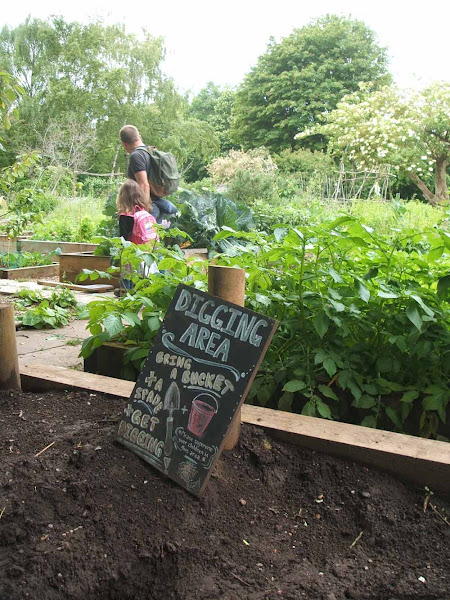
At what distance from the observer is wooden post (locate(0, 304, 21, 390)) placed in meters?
2.20

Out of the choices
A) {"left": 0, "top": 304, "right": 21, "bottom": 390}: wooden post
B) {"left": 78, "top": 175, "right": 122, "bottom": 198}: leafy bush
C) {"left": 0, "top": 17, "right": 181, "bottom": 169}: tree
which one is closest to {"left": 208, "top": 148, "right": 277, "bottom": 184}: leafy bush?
{"left": 78, "top": 175, "right": 122, "bottom": 198}: leafy bush

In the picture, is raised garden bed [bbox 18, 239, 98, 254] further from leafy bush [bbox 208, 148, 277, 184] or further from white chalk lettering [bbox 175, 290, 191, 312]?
leafy bush [bbox 208, 148, 277, 184]

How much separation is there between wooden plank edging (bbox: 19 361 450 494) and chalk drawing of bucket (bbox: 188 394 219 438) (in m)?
0.33

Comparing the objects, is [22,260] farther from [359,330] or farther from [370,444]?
[370,444]

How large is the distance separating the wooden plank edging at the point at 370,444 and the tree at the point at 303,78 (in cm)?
3814

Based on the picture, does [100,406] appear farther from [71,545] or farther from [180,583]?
[180,583]

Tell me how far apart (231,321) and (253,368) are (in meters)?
0.16

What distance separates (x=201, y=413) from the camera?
62.5 inches

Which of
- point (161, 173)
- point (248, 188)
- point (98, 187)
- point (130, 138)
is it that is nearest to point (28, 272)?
point (130, 138)

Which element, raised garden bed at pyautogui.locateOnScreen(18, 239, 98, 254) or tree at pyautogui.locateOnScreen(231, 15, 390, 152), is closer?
raised garden bed at pyautogui.locateOnScreen(18, 239, 98, 254)

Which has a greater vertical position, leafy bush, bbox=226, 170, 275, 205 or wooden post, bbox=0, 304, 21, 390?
leafy bush, bbox=226, 170, 275, 205

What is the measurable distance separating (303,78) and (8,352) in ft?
134

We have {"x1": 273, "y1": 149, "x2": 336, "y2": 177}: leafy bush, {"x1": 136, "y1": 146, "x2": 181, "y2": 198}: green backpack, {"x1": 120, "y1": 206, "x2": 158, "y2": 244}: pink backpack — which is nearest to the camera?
{"x1": 120, "y1": 206, "x2": 158, "y2": 244}: pink backpack

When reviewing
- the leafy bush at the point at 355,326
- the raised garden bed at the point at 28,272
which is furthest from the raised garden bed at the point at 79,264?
the leafy bush at the point at 355,326
